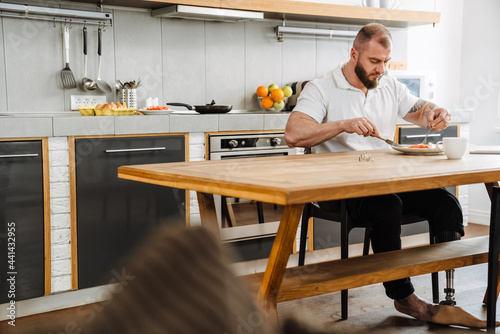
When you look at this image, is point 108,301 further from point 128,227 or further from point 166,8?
point 166,8

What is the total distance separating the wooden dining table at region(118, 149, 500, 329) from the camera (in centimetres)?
145

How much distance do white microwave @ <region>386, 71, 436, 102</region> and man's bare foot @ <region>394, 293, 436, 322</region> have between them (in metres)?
2.49

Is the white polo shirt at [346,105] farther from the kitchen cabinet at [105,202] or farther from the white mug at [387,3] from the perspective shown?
the white mug at [387,3]

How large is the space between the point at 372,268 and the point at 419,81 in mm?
3088

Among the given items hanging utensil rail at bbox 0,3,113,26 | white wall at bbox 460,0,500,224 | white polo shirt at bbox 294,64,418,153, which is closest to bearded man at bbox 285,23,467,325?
white polo shirt at bbox 294,64,418,153

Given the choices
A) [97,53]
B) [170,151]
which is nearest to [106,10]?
[97,53]

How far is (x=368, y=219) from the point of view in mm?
2428

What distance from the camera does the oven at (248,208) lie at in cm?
336

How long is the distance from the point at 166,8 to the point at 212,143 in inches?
38.4

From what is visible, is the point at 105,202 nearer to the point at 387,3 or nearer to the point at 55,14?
the point at 55,14

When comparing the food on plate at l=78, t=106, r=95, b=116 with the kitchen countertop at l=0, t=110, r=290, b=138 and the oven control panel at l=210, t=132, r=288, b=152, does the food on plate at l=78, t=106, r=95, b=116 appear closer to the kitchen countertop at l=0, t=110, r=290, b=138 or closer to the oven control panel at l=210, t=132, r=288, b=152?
the kitchen countertop at l=0, t=110, r=290, b=138

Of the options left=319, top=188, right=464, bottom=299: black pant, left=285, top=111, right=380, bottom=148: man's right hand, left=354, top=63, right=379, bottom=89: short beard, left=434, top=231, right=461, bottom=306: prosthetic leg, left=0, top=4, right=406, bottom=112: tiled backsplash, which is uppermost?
left=0, top=4, right=406, bottom=112: tiled backsplash

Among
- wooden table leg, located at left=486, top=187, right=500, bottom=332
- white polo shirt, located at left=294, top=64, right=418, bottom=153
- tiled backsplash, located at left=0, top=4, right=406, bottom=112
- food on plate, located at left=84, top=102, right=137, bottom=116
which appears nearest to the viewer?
wooden table leg, located at left=486, top=187, right=500, bottom=332

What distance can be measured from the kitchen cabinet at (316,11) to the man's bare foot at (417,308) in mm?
2134
